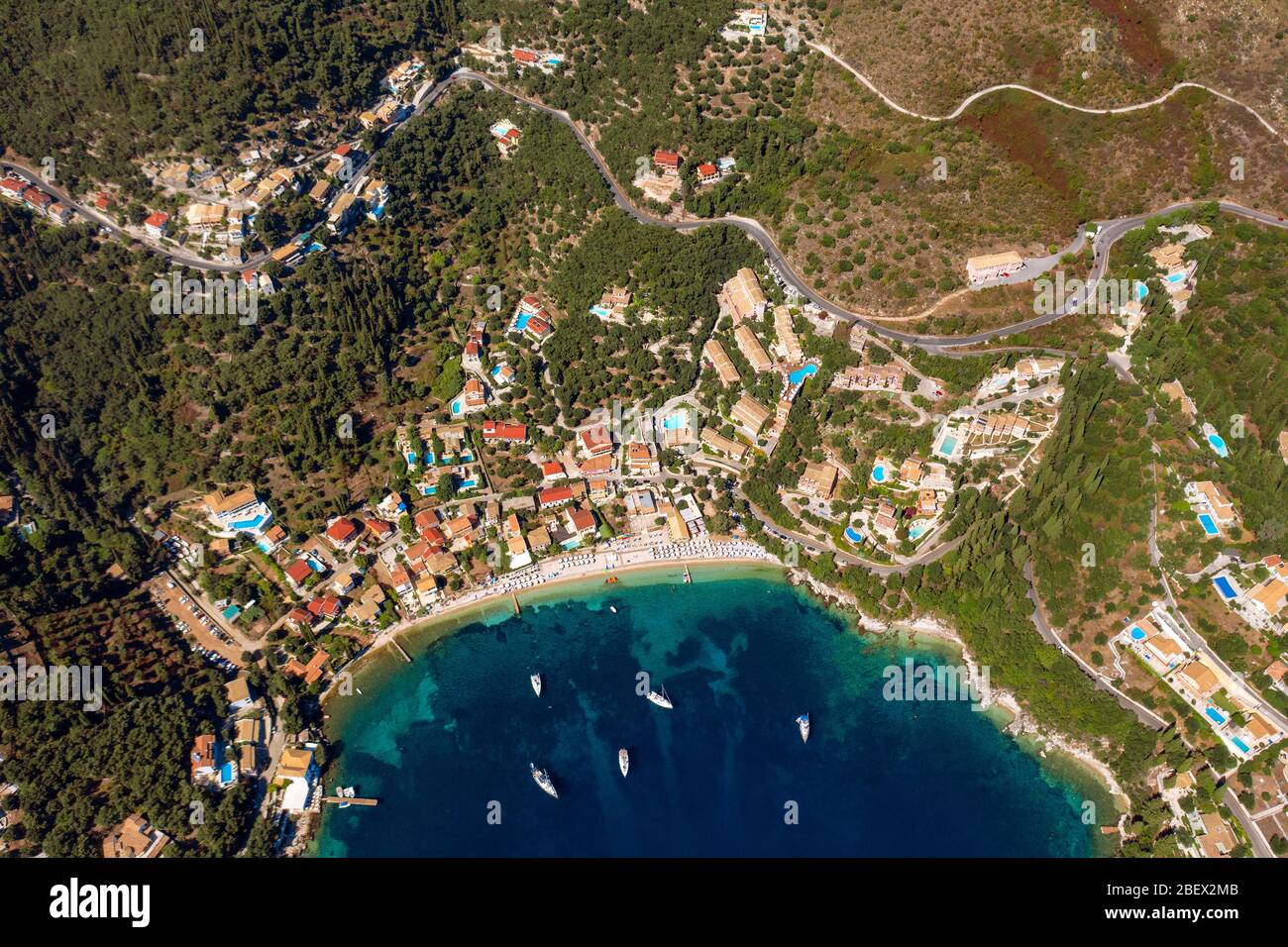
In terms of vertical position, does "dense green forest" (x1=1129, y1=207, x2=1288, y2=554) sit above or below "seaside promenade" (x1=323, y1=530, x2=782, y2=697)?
above

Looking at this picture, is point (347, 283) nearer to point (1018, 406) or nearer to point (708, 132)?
point (708, 132)

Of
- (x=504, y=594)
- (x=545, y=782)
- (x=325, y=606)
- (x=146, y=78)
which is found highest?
(x=146, y=78)

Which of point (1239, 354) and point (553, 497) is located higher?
point (1239, 354)

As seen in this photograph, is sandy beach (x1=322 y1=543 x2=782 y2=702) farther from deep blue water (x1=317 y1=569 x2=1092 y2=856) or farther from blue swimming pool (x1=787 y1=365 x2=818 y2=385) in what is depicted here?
blue swimming pool (x1=787 y1=365 x2=818 y2=385)

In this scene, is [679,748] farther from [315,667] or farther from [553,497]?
[315,667]

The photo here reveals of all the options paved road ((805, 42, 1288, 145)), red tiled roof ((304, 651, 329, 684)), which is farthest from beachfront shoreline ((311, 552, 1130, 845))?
paved road ((805, 42, 1288, 145))

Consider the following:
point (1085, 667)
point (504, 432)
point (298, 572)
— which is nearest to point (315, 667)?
point (298, 572)

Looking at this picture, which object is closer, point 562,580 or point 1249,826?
point 1249,826

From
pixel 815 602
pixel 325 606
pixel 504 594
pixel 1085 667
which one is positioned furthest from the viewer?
pixel 815 602
